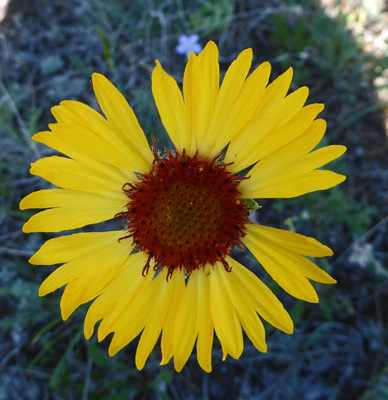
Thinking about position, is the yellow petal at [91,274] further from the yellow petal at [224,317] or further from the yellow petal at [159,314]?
the yellow petal at [224,317]

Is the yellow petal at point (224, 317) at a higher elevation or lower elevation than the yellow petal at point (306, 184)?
lower

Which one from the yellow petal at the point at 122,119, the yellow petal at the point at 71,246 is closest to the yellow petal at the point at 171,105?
the yellow petal at the point at 122,119

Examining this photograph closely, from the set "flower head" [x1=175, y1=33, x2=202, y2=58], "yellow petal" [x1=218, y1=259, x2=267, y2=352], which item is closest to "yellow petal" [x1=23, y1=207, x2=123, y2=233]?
"yellow petal" [x1=218, y1=259, x2=267, y2=352]

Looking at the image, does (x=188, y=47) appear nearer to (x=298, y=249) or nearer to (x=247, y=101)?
(x=247, y=101)

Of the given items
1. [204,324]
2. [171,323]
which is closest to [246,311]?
[204,324]

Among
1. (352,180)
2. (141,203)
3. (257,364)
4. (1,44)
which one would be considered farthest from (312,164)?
(1,44)
